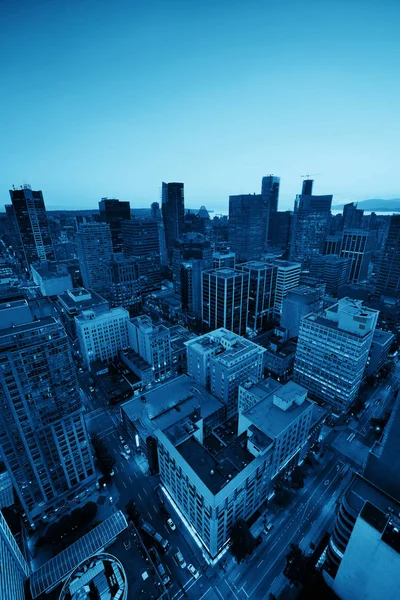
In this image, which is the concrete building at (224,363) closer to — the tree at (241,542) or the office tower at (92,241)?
the tree at (241,542)

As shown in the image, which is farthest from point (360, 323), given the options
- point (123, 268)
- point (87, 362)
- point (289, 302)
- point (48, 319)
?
point (123, 268)

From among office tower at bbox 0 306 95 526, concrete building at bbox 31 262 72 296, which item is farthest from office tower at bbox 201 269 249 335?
concrete building at bbox 31 262 72 296

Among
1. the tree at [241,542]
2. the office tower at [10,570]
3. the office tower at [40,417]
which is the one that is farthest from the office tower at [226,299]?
the office tower at [10,570]

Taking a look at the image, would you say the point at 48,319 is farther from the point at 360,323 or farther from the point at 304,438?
the point at 360,323

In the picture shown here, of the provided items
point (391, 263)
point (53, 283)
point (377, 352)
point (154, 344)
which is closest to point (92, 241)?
point (53, 283)

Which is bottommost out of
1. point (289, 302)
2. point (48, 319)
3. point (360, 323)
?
point (289, 302)

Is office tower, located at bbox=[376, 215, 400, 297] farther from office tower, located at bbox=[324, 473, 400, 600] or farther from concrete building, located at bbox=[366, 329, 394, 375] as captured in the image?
office tower, located at bbox=[324, 473, 400, 600]

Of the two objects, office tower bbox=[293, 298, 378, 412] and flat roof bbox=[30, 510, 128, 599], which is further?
office tower bbox=[293, 298, 378, 412]

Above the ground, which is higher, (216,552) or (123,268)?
(123,268)
